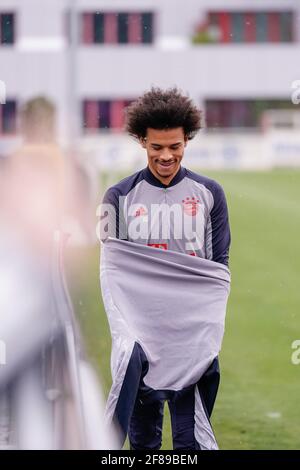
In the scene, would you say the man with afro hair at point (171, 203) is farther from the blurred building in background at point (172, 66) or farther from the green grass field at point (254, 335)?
the blurred building in background at point (172, 66)

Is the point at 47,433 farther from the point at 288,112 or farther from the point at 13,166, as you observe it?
the point at 288,112

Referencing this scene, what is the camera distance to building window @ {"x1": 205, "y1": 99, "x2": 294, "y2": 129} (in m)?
39.5

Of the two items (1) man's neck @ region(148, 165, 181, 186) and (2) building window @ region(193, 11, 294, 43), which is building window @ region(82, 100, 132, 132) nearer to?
(2) building window @ region(193, 11, 294, 43)

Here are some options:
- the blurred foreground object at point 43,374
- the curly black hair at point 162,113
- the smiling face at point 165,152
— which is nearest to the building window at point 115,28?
the blurred foreground object at point 43,374

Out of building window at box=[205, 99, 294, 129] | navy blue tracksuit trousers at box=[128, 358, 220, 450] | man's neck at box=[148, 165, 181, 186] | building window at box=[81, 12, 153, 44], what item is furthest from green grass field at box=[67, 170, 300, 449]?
building window at box=[205, 99, 294, 129]

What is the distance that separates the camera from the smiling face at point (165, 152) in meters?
4.43

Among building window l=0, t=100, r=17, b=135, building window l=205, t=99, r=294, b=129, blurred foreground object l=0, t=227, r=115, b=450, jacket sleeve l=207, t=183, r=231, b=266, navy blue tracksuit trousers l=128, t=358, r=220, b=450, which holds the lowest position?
building window l=205, t=99, r=294, b=129

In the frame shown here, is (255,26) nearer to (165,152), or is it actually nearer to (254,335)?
(254,335)

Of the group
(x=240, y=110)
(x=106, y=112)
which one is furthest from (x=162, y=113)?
(x=240, y=110)

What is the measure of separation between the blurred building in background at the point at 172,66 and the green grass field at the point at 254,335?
12.8m

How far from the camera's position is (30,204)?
8195 mm

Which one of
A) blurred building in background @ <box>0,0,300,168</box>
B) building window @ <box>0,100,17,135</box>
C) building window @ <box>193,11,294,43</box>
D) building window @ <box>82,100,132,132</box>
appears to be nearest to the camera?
building window @ <box>0,100,17,135</box>

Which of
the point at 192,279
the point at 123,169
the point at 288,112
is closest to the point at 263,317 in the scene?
the point at 192,279

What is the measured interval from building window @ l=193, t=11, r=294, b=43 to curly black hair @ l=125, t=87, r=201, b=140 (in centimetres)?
3518
